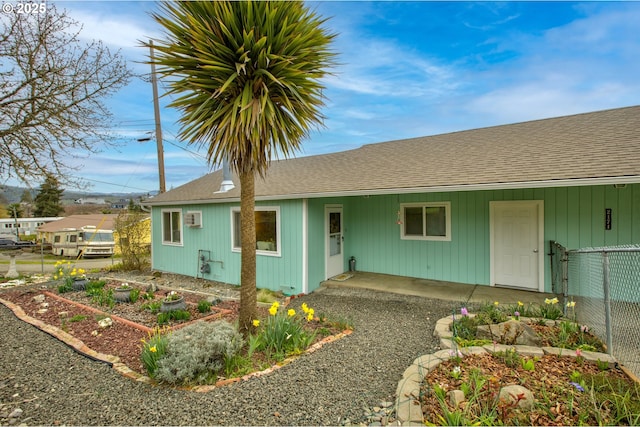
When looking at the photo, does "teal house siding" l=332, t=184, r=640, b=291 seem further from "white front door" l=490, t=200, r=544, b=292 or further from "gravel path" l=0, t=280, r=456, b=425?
"gravel path" l=0, t=280, r=456, b=425

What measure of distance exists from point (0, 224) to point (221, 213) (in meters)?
47.0

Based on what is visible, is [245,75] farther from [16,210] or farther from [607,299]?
[16,210]

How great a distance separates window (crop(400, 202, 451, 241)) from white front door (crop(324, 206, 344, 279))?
178 cm

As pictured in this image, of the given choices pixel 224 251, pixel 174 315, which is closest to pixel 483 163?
pixel 174 315

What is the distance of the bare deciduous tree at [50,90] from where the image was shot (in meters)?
8.75

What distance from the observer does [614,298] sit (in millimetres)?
3705

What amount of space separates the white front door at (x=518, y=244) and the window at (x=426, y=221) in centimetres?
106

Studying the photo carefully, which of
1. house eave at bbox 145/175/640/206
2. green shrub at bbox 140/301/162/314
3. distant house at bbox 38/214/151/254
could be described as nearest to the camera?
house eave at bbox 145/175/640/206

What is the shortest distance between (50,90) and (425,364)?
12168 millimetres

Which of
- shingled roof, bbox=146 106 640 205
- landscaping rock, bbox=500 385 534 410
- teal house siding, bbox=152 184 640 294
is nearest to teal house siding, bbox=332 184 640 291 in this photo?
teal house siding, bbox=152 184 640 294

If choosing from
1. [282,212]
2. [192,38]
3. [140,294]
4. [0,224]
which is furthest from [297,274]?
[0,224]

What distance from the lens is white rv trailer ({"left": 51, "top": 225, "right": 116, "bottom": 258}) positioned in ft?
72.0

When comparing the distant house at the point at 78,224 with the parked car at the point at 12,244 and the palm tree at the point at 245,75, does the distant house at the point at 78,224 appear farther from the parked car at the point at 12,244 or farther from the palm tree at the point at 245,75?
the palm tree at the point at 245,75

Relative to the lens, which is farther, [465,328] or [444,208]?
[444,208]
